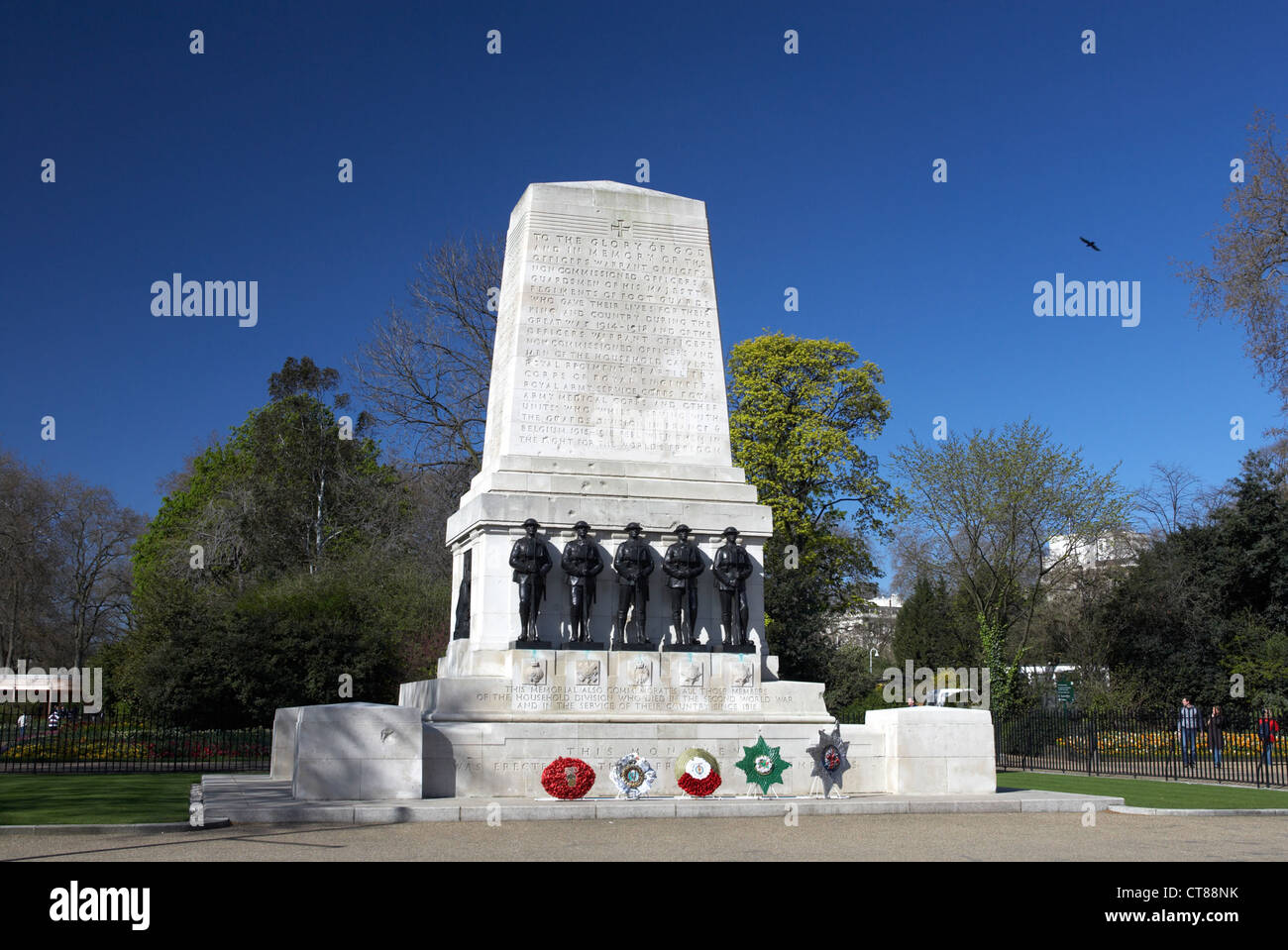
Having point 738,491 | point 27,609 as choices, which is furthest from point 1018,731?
point 27,609

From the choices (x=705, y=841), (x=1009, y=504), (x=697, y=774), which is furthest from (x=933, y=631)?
(x=705, y=841)

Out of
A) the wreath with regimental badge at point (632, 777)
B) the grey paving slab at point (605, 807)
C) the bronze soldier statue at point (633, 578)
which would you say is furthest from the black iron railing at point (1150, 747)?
the wreath with regimental badge at point (632, 777)

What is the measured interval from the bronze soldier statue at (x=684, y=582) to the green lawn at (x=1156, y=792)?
5.82 m

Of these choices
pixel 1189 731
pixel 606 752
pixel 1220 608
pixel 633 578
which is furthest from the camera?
pixel 1220 608

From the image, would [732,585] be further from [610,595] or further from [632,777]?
[632,777]

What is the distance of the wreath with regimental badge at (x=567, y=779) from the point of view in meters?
16.4

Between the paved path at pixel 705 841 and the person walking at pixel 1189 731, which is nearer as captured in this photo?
the paved path at pixel 705 841

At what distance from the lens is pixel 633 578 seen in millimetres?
18906

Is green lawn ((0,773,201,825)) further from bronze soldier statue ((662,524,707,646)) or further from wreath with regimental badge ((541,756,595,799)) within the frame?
bronze soldier statue ((662,524,707,646))

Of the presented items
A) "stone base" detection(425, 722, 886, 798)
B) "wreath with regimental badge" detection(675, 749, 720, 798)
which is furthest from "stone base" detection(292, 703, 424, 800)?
"wreath with regimental badge" detection(675, 749, 720, 798)

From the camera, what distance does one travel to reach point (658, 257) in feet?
72.7

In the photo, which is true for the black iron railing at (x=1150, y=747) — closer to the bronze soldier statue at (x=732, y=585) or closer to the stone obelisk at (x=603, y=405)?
the bronze soldier statue at (x=732, y=585)

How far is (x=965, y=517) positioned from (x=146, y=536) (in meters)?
40.1

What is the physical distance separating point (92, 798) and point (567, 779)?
7.27 m
